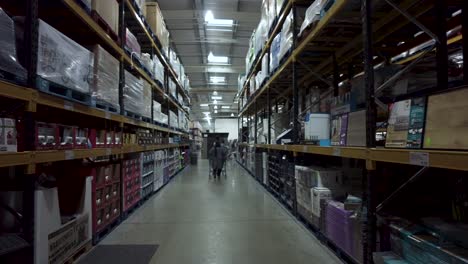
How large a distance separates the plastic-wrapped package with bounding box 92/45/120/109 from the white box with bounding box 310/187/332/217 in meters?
2.89

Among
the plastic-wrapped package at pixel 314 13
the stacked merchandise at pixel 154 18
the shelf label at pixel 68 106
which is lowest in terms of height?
the shelf label at pixel 68 106

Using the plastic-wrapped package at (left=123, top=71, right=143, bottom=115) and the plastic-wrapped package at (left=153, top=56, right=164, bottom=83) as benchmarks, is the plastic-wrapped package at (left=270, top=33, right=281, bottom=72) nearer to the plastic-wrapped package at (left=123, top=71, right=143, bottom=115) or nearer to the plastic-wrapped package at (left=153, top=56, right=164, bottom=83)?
the plastic-wrapped package at (left=123, top=71, right=143, bottom=115)

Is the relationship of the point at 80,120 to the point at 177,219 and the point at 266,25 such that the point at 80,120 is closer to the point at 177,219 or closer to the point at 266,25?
the point at 177,219

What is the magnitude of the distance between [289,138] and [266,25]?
2.82m

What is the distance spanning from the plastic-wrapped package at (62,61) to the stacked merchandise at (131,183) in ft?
6.30

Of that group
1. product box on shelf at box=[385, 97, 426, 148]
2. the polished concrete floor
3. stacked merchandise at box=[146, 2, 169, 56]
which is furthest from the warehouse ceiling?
product box on shelf at box=[385, 97, 426, 148]

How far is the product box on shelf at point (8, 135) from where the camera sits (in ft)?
6.23

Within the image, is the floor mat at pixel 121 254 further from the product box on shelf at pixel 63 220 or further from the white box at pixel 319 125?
the white box at pixel 319 125

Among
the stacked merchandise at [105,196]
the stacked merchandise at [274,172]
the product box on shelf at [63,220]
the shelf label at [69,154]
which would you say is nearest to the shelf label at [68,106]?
the shelf label at [69,154]

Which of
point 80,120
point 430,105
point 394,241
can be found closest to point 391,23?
point 430,105

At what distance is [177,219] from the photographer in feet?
14.5

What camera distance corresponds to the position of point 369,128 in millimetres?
2219

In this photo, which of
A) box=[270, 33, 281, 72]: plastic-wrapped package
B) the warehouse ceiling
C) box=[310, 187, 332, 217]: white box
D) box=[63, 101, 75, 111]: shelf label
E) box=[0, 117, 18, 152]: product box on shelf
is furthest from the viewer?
the warehouse ceiling

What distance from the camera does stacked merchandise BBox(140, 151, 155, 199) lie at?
564cm
